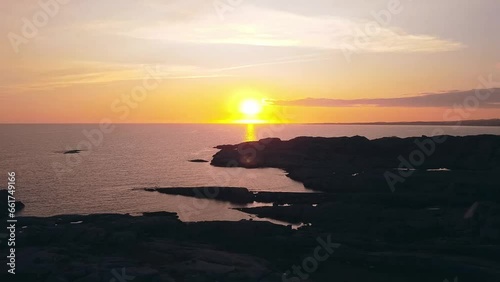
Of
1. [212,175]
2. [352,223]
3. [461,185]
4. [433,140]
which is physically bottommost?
[352,223]

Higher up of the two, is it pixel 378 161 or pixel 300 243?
pixel 378 161

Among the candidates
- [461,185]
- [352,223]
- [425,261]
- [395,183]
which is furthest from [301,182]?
[425,261]

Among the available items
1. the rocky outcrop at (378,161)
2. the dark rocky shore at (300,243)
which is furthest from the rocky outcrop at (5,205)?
the rocky outcrop at (378,161)

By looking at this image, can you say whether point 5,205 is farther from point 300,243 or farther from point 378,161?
point 378,161

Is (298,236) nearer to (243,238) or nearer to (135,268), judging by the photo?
(243,238)

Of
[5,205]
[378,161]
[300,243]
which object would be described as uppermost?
→ [378,161]

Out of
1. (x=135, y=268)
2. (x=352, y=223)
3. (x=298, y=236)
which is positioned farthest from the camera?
(x=352, y=223)

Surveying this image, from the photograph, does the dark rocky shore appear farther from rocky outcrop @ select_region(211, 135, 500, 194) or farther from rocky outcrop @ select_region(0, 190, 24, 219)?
rocky outcrop @ select_region(0, 190, 24, 219)

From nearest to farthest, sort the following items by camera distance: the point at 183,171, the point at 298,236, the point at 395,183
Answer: the point at 298,236, the point at 395,183, the point at 183,171

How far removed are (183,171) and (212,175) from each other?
1087 centimetres

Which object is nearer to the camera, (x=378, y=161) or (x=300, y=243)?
(x=300, y=243)

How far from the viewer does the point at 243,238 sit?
35.9 metres

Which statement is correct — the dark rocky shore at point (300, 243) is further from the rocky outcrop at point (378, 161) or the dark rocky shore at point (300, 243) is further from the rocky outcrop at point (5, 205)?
the rocky outcrop at point (5, 205)

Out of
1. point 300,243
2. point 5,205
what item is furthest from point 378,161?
point 5,205
